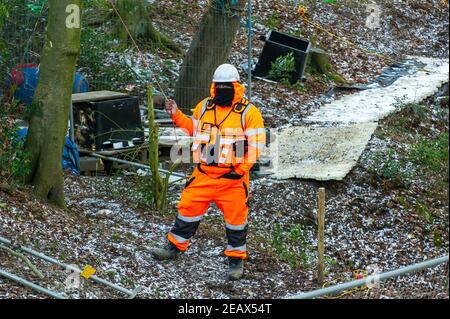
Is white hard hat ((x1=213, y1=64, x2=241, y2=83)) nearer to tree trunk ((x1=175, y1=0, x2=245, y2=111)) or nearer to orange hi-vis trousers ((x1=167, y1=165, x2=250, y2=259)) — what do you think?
orange hi-vis trousers ((x1=167, y1=165, x2=250, y2=259))

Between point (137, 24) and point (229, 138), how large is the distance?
296 inches

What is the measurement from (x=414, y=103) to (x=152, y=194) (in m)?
5.73

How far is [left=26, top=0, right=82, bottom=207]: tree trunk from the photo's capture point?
893cm

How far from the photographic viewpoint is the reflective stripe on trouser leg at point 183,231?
8367 millimetres

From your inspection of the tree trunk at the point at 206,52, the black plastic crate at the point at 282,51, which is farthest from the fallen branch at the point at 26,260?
the black plastic crate at the point at 282,51

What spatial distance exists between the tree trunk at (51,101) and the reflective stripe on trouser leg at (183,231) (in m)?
1.40

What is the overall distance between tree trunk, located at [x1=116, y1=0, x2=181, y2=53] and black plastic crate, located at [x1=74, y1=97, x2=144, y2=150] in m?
3.64

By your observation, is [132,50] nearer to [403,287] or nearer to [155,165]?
[155,165]

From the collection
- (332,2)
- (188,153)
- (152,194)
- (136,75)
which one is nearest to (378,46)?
(332,2)

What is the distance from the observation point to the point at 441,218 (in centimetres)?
1098

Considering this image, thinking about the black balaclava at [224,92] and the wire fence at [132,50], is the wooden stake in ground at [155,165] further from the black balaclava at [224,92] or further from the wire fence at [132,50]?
the wire fence at [132,50]

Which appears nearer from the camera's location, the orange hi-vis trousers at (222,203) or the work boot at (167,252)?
the orange hi-vis trousers at (222,203)

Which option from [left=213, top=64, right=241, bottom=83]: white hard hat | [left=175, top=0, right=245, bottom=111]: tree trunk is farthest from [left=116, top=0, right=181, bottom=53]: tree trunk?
[left=213, top=64, right=241, bottom=83]: white hard hat
